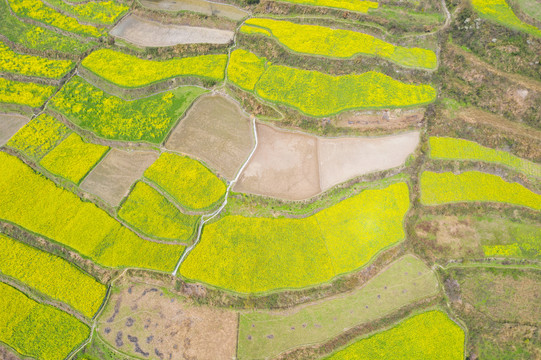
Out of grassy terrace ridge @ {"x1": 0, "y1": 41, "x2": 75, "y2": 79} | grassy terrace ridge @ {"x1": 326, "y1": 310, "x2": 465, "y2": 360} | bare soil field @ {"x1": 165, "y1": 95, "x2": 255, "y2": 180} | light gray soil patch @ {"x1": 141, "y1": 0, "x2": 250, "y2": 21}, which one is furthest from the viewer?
light gray soil patch @ {"x1": 141, "y1": 0, "x2": 250, "y2": 21}

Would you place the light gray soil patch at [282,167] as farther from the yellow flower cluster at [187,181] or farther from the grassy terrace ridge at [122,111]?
the grassy terrace ridge at [122,111]

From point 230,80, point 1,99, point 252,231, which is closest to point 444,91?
point 230,80

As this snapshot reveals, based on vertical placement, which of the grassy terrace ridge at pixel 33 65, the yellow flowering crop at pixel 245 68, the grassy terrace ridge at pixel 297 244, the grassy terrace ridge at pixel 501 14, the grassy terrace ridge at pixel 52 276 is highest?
the grassy terrace ridge at pixel 501 14

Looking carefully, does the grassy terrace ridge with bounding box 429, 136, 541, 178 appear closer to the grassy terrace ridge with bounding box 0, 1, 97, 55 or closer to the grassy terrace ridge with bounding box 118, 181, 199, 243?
the grassy terrace ridge with bounding box 118, 181, 199, 243

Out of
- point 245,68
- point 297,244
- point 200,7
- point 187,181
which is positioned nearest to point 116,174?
point 187,181

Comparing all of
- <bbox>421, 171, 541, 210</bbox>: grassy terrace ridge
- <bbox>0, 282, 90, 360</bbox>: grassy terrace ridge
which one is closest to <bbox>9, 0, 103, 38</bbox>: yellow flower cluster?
<bbox>0, 282, 90, 360</bbox>: grassy terrace ridge

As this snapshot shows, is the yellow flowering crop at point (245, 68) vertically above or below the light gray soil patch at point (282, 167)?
above

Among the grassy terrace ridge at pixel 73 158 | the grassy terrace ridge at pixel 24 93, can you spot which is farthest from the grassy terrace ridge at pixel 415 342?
the grassy terrace ridge at pixel 24 93
